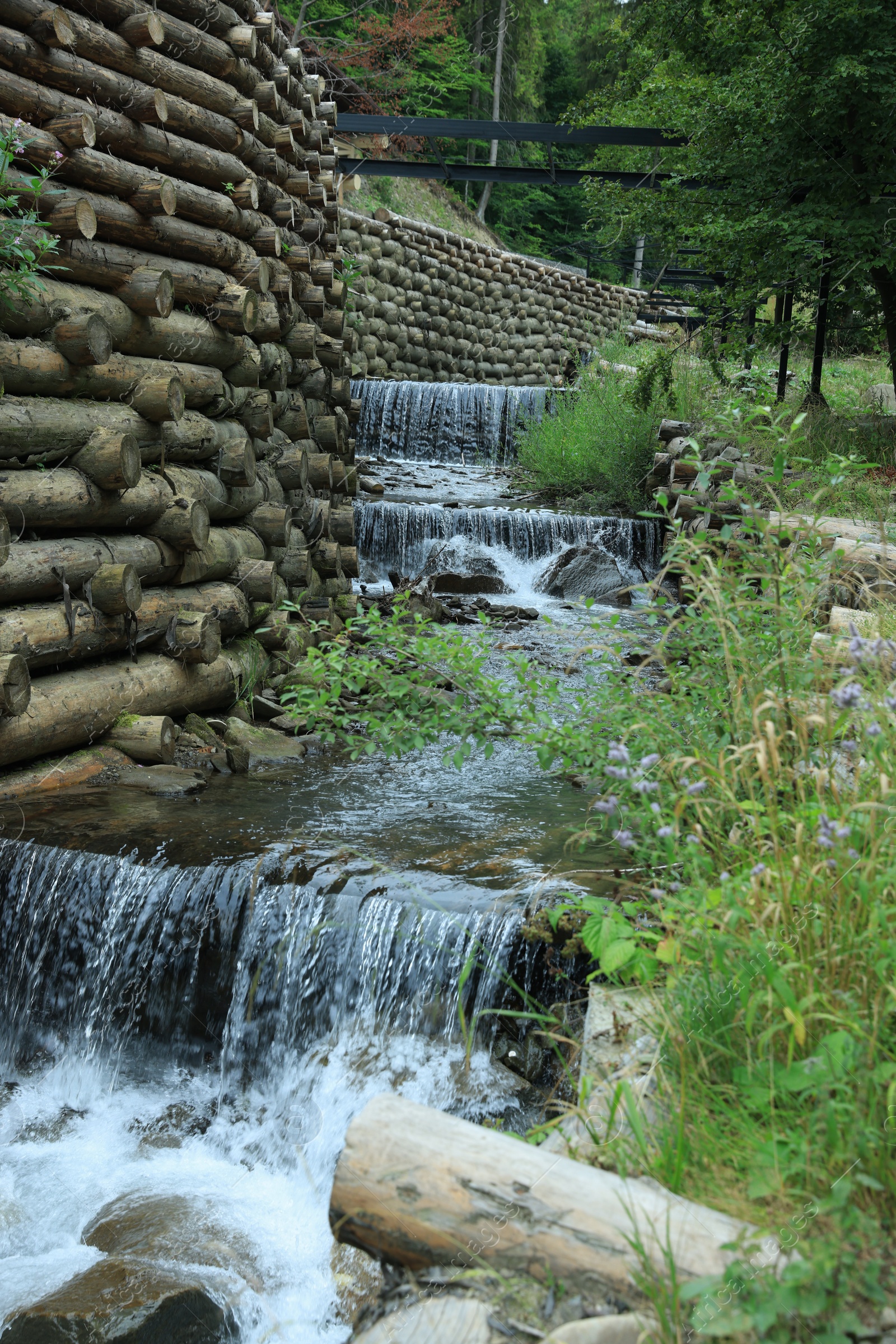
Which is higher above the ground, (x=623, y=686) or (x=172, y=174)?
(x=172, y=174)

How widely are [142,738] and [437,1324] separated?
353 cm

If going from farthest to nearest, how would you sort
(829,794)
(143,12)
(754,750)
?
(143,12) < (754,750) < (829,794)

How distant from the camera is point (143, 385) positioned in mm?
5242

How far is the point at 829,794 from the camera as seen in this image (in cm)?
243

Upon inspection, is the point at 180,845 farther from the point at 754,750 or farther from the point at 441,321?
the point at 441,321

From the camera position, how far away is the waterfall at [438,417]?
52.4 feet

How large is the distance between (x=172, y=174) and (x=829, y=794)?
573cm

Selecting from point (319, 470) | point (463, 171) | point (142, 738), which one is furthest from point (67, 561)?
point (463, 171)

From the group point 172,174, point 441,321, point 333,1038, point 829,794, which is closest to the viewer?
point 829,794

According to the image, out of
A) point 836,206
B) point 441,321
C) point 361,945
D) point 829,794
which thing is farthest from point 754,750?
point 441,321

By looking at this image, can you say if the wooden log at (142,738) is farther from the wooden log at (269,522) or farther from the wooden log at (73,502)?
the wooden log at (269,522)

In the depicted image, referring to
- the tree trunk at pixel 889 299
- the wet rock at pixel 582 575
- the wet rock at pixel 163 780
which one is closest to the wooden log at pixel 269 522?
the wet rock at pixel 163 780

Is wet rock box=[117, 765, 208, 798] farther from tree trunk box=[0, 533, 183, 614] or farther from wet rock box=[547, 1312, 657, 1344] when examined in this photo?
wet rock box=[547, 1312, 657, 1344]

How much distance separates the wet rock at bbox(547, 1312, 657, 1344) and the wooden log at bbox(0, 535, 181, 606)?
12.5ft
